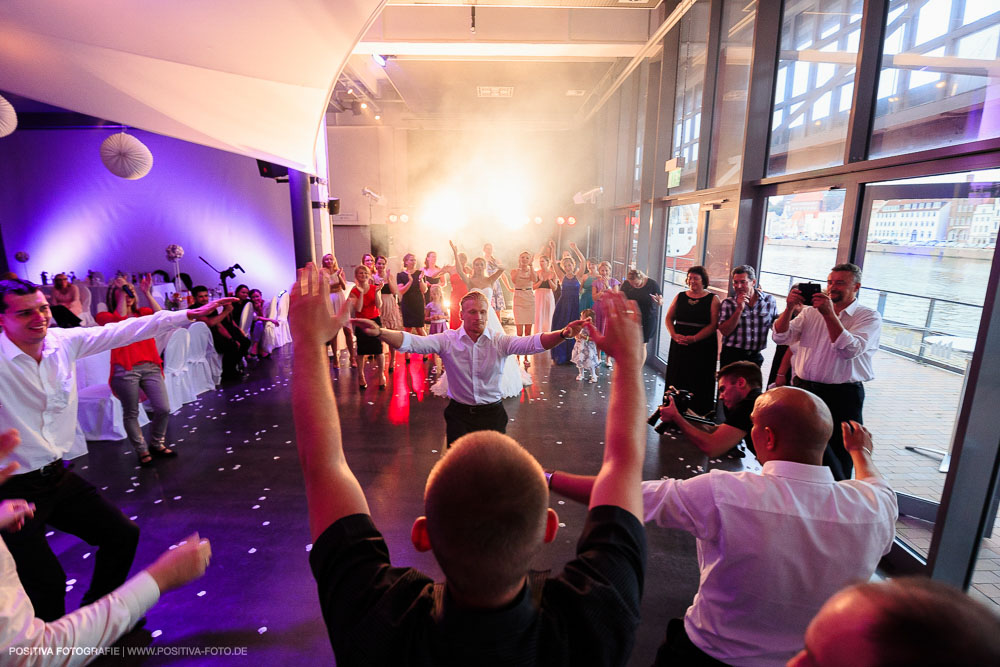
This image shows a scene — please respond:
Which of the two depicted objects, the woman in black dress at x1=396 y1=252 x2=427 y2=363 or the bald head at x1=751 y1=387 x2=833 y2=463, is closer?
the bald head at x1=751 y1=387 x2=833 y2=463

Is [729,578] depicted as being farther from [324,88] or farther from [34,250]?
[34,250]

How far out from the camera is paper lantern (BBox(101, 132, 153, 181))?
541 cm

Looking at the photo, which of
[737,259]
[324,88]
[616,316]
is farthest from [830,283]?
[324,88]

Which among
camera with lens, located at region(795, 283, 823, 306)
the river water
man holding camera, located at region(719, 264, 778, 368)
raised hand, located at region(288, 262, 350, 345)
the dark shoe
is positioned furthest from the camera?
the river water

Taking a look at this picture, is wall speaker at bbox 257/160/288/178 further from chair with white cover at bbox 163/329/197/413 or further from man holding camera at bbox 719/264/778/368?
man holding camera at bbox 719/264/778/368

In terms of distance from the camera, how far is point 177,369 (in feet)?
16.9

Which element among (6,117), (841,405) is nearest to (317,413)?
(841,405)

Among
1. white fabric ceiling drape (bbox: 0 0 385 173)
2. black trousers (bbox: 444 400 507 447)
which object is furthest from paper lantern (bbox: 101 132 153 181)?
black trousers (bbox: 444 400 507 447)

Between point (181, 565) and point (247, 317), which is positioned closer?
point (181, 565)

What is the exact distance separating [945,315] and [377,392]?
7.92m

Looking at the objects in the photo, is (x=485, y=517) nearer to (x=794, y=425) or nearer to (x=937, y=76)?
(x=794, y=425)

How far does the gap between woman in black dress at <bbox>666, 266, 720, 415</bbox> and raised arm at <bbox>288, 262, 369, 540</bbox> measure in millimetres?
3894

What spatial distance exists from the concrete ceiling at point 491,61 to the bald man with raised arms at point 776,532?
20.0 ft

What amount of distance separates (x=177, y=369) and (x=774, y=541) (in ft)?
19.3
